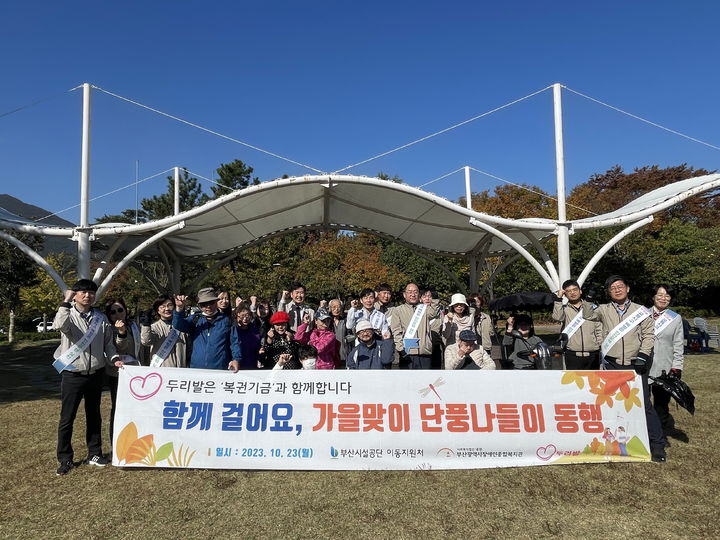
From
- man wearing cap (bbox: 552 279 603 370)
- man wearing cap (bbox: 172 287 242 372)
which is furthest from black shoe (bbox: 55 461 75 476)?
man wearing cap (bbox: 552 279 603 370)

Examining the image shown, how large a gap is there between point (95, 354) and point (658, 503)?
4953 mm

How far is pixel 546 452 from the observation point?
13.9 ft

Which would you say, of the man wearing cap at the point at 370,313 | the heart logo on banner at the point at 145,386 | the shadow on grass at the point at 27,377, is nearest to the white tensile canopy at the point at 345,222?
the shadow on grass at the point at 27,377

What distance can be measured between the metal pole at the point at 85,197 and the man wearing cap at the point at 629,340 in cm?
972

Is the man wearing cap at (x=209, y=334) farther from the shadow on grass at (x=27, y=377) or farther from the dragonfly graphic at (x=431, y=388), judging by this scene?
the shadow on grass at (x=27, y=377)

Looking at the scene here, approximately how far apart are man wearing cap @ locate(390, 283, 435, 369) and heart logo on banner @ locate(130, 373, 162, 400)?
9.64 feet

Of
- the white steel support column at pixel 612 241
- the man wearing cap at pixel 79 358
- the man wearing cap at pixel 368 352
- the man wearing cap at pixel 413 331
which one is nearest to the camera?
the man wearing cap at pixel 79 358

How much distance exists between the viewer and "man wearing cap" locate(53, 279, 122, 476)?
4125 millimetres

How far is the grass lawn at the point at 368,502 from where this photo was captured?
10.4ft

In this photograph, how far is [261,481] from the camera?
3.95m

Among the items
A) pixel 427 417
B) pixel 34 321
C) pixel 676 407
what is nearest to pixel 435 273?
pixel 676 407

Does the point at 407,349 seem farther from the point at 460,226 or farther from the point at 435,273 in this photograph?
the point at 435,273

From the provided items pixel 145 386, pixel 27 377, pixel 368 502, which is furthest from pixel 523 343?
pixel 27 377

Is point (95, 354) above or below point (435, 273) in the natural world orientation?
below
